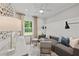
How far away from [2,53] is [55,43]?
1.20 m

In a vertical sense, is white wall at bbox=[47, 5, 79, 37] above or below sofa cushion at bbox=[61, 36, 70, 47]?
above

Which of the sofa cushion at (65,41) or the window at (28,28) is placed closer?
the window at (28,28)

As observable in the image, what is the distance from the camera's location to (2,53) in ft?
5.39

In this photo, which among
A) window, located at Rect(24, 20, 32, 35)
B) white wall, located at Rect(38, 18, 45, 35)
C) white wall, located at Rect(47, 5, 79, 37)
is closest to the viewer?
window, located at Rect(24, 20, 32, 35)

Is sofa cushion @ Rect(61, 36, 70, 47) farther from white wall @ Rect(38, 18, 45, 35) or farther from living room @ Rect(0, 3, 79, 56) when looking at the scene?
white wall @ Rect(38, 18, 45, 35)

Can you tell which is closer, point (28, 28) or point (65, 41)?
point (28, 28)

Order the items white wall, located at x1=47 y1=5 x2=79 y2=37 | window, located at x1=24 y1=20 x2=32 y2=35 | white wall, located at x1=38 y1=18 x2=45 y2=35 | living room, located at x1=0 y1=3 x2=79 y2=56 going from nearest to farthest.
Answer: living room, located at x1=0 y1=3 x2=79 y2=56 → window, located at x1=24 y1=20 x2=32 y2=35 → white wall, located at x1=38 y1=18 x2=45 y2=35 → white wall, located at x1=47 y1=5 x2=79 y2=37

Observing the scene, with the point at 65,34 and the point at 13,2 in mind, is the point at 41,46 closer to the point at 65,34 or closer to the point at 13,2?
the point at 65,34

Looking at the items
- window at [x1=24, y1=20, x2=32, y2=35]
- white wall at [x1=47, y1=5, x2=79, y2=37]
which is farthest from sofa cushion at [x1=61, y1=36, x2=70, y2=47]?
window at [x1=24, y1=20, x2=32, y2=35]

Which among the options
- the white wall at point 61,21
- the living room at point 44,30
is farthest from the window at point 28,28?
the white wall at point 61,21

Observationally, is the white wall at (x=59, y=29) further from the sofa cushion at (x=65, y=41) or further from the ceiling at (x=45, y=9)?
the ceiling at (x=45, y=9)

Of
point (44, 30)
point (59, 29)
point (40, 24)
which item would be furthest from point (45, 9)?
point (59, 29)

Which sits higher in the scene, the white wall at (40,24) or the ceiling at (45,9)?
the ceiling at (45,9)

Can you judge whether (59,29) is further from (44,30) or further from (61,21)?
(44,30)
